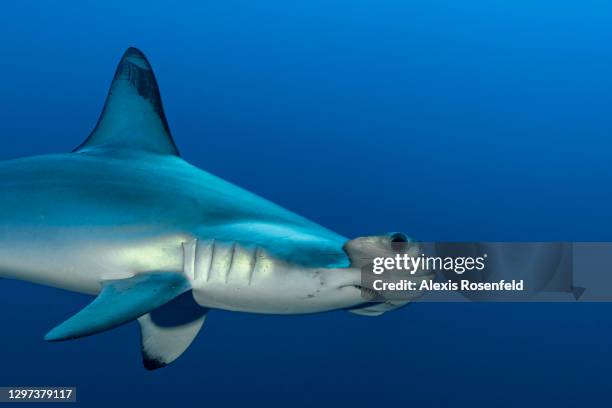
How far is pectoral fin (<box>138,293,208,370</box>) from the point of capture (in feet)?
9.75

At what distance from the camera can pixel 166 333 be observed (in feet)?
9.84

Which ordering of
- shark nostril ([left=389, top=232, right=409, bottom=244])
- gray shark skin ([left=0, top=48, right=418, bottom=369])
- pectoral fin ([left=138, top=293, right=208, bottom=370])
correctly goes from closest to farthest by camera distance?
1. shark nostril ([left=389, top=232, right=409, bottom=244])
2. gray shark skin ([left=0, top=48, right=418, bottom=369])
3. pectoral fin ([left=138, top=293, right=208, bottom=370])

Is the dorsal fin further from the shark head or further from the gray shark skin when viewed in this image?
the shark head

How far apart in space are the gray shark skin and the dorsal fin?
29 millimetres

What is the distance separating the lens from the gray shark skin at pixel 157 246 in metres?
2.21

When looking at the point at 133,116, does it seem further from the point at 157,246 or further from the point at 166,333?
the point at 166,333

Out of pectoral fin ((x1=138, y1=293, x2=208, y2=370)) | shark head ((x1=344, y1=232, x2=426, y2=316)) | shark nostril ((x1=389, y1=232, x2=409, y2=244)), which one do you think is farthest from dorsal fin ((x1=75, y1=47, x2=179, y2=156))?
shark nostril ((x1=389, y1=232, x2=409, y2=244))

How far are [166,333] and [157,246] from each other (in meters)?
0.74

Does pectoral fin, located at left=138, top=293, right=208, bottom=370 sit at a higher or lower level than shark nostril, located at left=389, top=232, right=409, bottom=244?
lower

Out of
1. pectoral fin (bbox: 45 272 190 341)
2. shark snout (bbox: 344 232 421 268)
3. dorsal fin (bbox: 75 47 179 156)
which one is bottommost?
pectoral fin (bbox: 45 272 190 341)

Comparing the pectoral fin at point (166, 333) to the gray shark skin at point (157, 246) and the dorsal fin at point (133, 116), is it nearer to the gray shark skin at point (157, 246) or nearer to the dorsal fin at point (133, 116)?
the gray shark skin at point (157, 246)

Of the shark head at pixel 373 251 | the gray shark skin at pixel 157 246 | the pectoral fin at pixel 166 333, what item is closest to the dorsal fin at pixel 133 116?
the gray shark skin at pixel 157 246

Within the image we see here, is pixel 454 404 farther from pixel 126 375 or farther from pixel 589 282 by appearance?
pixel 589 282

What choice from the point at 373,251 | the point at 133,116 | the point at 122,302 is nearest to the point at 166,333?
the point at 122,302
